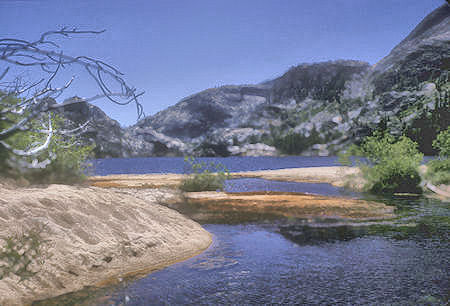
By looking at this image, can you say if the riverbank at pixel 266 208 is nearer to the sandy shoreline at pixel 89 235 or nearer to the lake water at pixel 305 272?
the lake water at pixel 305 272

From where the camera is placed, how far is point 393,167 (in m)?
36.7

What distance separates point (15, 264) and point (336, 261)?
10.1 metres

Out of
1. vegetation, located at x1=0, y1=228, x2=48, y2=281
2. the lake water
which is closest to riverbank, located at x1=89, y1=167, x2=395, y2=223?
the lake water

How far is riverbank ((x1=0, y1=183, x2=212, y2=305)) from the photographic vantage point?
9.65 meters

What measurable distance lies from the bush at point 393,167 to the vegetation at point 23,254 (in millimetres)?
34078

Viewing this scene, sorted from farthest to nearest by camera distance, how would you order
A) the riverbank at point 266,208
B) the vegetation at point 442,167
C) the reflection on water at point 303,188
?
the reflection on water at point 303,188
the vegetation at point 442,167
the riverbank at point 266,208

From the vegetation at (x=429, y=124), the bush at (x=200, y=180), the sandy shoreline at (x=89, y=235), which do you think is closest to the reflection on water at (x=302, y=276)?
the sandy shoreline at (x=89, y=235)

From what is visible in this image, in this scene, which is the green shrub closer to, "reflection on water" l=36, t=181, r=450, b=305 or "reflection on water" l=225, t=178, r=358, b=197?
"reflection on water" l=225, t=178, r=358, b=197

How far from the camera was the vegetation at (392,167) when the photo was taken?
119 feet

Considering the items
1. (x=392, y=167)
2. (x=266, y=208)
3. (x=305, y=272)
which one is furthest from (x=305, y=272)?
(x=392, y=167)

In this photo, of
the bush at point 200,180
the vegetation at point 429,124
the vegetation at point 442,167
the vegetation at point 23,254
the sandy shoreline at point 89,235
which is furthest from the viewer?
the vegetation at point 429,124

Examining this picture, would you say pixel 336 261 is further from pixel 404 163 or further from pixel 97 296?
pixel 404 163

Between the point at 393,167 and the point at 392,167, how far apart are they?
92mm

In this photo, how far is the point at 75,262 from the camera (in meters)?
10.7
